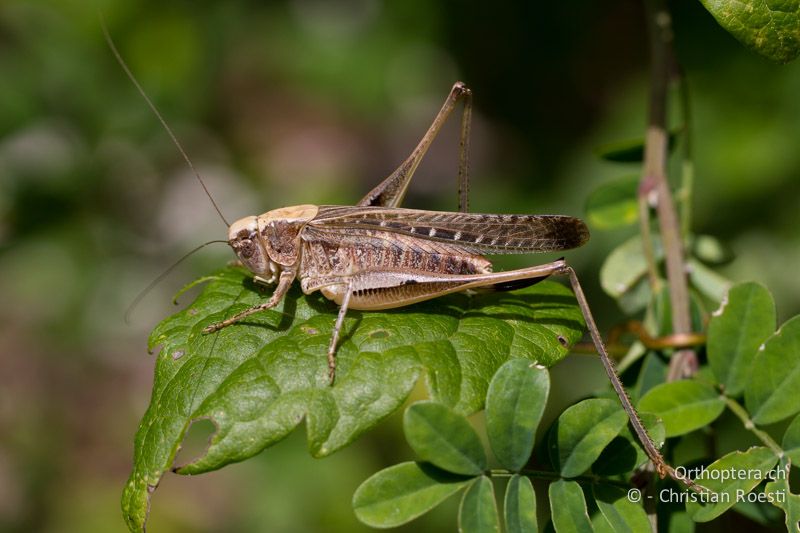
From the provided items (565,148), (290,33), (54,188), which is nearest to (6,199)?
(54,188)

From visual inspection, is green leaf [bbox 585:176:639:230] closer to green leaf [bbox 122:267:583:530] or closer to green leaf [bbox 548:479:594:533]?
green leaf [bbox 122:267:583:530]

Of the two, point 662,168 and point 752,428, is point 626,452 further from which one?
point 662,168

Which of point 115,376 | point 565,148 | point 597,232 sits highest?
point 565,148

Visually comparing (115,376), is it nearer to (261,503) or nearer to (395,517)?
(261,503)

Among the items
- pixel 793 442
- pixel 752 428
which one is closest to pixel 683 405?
pixel 752 428

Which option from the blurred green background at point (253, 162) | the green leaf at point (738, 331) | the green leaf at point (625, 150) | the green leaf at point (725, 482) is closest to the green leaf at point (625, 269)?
the green leaf at point (625, 150)

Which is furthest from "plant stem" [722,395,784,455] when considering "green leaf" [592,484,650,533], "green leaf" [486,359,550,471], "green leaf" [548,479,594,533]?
"green leaf" [486,359,550,471]

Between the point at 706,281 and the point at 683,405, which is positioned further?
the point at 706,281
